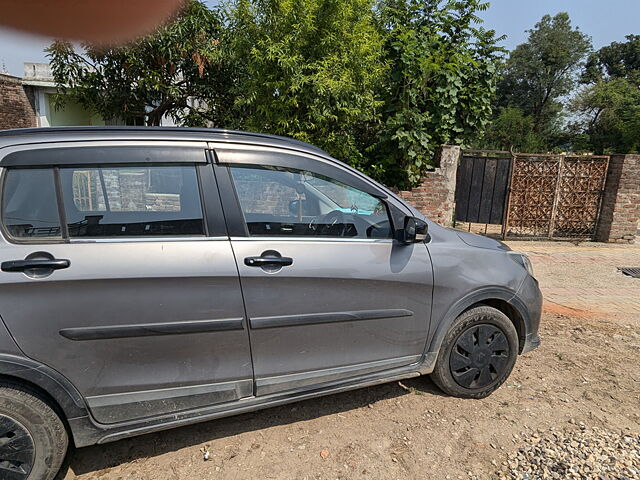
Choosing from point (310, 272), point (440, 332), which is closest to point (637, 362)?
point (440, 332)

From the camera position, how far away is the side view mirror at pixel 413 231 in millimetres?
2367

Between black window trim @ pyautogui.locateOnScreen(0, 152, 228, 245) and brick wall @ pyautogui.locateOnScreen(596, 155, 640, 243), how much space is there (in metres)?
9.08

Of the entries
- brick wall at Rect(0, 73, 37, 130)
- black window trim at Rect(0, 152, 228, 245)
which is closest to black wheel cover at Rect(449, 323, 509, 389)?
black window trim at Rect(0, 152, 228, 245)

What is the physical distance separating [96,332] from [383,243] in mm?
1629

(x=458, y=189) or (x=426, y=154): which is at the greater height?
(x=426, y=154)

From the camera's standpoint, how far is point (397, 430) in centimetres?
249

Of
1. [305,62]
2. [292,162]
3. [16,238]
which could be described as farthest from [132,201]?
[305,62]

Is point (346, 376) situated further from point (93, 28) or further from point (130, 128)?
point (93, 28)

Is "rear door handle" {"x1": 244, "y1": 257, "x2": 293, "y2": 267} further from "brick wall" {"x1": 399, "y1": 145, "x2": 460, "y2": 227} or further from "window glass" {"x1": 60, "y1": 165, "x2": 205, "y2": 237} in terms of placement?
"brick wall" {"x1": 399, "y1": 145, "x2": 460, "y2": 227}

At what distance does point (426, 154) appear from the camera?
23.9 ft

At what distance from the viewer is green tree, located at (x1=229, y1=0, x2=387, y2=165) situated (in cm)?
532

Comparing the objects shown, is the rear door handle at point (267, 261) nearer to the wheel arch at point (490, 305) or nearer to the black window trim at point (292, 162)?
the black window trim at point (292, 162)

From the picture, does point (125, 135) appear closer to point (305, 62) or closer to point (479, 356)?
point (479, 356)

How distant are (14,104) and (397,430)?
41.8 ft
